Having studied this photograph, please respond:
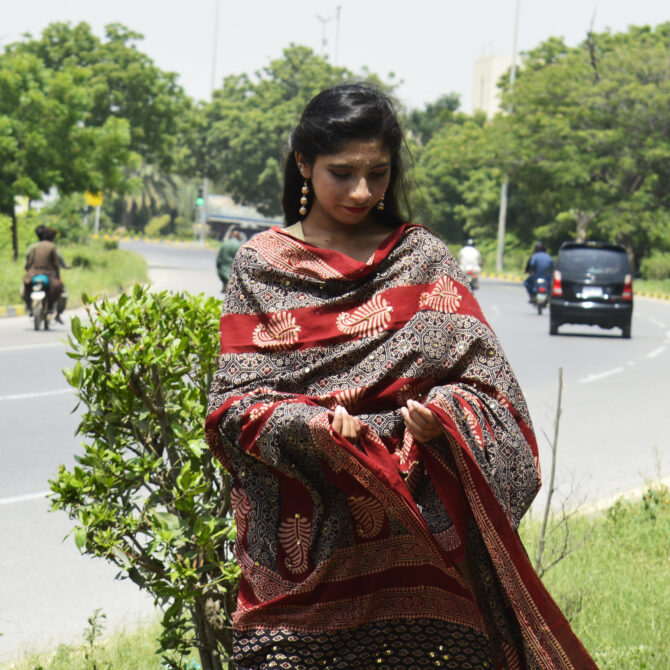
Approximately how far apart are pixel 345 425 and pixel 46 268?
16.3m

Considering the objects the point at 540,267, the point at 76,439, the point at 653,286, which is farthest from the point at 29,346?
the point at 653,286

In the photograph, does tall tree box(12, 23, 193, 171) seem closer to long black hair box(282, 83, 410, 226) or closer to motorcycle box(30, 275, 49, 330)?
motorcycle box(30, 275, 49, 330)

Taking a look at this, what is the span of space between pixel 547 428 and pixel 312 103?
7449 mm

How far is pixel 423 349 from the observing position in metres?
2.50

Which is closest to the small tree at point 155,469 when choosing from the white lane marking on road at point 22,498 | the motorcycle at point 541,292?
the white lane marking on road at point 22,498

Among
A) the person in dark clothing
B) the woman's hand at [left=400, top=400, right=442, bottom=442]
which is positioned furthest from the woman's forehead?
the person in dark clothing

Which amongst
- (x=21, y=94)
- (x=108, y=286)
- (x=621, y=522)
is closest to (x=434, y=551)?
(x=621, y=522)

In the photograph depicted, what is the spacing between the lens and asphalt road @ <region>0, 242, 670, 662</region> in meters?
5.18

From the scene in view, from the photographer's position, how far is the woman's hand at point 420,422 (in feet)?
7.89

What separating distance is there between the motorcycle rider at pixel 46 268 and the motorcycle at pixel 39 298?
7cm

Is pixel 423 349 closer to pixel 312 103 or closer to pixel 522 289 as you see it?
pixel 312 103

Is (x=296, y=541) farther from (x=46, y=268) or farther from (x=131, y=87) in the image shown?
(x=131, y=87)

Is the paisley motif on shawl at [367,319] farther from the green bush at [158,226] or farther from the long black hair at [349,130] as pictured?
the green bush at [158,226]

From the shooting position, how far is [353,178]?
2617mm
